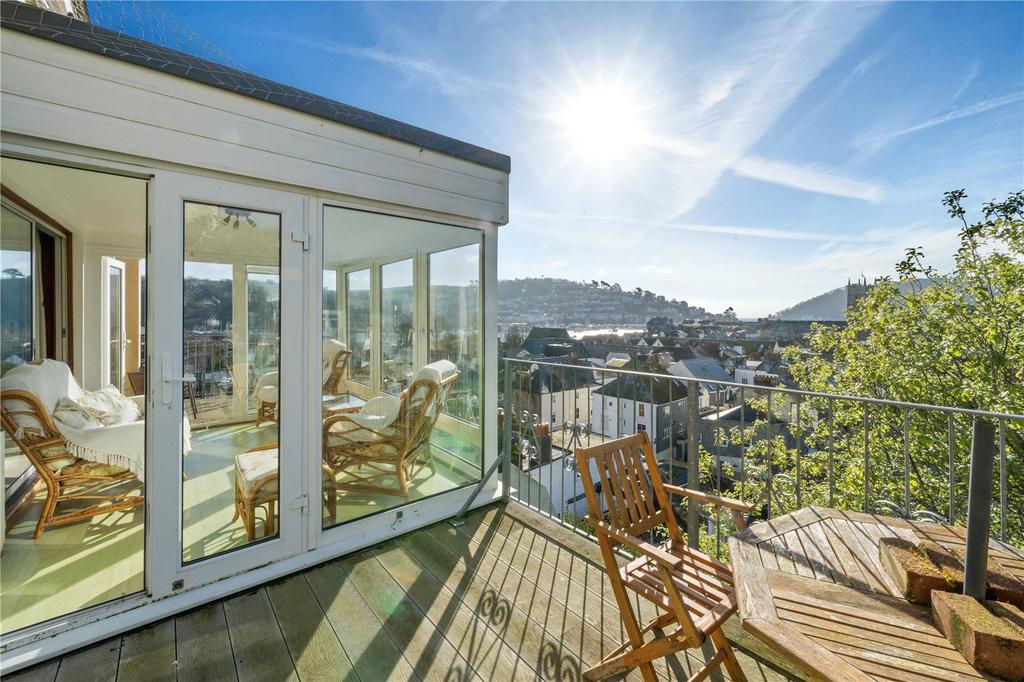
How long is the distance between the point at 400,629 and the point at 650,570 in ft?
3.87

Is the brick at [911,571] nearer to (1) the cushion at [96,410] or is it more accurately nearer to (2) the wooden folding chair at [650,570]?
(2) the wooden folding chair at [650,570]

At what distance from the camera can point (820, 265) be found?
886 inches

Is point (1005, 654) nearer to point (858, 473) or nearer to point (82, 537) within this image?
point (82, 537)

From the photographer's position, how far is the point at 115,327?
611cm

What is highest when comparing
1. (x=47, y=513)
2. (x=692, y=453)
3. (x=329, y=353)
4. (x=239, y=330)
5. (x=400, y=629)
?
(x=239, y=330)

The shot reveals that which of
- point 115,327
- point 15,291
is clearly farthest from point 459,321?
point 115,327

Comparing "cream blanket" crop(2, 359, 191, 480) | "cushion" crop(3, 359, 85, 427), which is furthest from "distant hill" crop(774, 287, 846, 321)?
"cushion" crop(3, 359, 85, 427)

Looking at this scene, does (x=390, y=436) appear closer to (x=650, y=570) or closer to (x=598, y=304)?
(x=650, y=570)

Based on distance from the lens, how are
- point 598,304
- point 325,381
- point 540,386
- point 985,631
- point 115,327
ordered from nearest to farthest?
point 985,631 → point 325,381 → point 540,386 → point 115,327 → point 598,304

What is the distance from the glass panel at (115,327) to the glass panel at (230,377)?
502cm

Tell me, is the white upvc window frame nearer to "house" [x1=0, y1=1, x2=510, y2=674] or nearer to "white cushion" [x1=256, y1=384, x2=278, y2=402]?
"house" [x1=0, y1=1, x2=510, y2=674]

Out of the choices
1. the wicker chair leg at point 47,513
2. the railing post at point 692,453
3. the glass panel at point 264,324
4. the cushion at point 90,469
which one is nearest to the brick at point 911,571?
the railing post at point 692,453

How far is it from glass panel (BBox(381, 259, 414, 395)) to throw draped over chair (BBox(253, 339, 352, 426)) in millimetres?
306

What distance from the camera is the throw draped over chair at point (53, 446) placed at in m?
2.63
